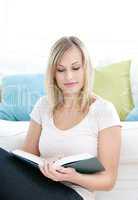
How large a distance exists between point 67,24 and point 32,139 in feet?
4.34

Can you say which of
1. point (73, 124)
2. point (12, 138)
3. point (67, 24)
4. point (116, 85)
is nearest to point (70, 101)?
point (73, 124)

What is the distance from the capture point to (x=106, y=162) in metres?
1.50

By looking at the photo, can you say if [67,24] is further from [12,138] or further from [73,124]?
[73,124]

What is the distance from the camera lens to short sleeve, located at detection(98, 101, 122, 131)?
60.4 inches

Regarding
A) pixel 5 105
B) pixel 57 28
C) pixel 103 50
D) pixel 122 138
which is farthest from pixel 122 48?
pixel 122 138

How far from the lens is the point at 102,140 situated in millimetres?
1529

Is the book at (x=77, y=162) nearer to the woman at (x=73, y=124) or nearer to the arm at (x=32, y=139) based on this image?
the woman at (x=73, y=124)

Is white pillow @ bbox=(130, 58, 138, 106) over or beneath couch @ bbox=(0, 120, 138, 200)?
over

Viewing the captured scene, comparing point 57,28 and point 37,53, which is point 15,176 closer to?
point 37,53

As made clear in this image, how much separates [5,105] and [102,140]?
0.91 meters

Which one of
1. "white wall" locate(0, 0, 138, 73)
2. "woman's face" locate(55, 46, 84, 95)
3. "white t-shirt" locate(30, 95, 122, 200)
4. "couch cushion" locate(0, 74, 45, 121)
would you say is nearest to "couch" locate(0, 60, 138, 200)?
"white t-shirt" locate(30, 95, 122, 200)

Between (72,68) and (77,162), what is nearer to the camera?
(77,162)

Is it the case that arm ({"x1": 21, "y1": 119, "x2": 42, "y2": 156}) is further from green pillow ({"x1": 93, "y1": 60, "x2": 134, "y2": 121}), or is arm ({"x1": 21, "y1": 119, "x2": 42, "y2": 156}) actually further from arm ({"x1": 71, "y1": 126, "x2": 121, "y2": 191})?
green pillow ({"x1": 93, "y1": 60, "x2": 134, "y2": 121})

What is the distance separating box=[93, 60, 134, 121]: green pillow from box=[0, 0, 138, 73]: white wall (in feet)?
1.43
